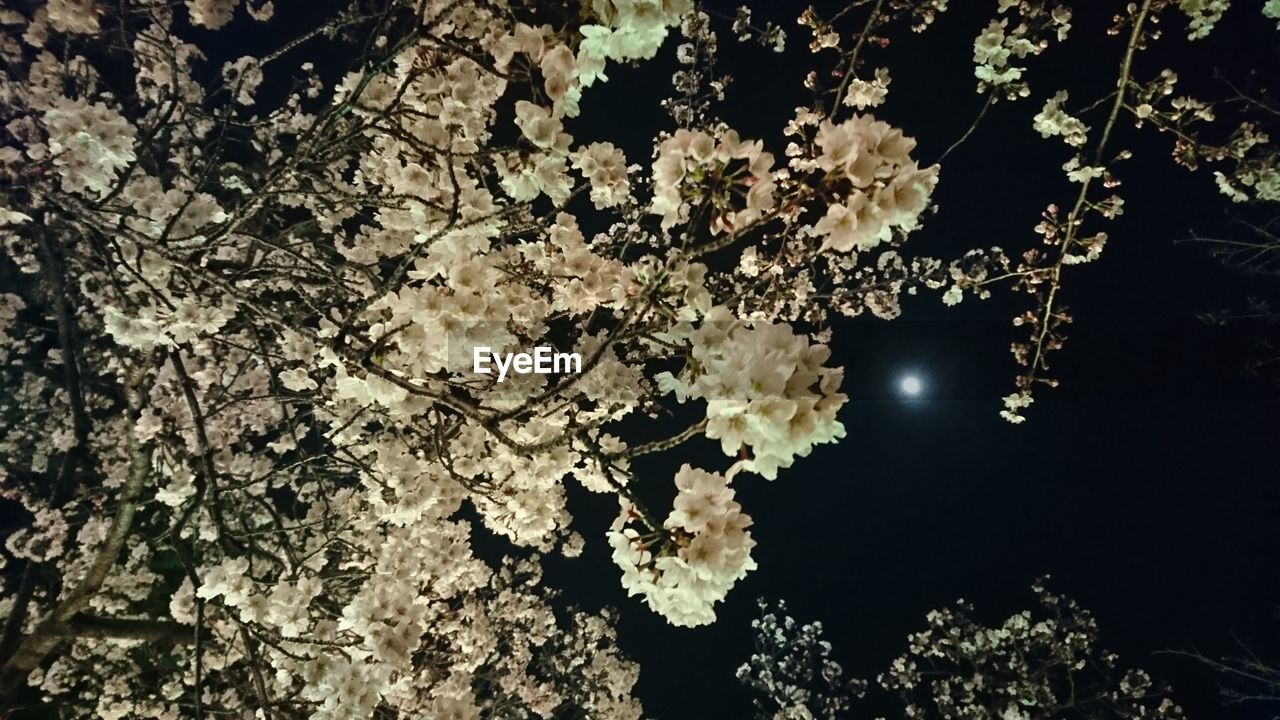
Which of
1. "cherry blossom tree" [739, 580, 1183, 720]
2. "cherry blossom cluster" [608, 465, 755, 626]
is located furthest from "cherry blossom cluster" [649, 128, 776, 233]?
"cherry blossom tree" [739, 580, 1183, 720]

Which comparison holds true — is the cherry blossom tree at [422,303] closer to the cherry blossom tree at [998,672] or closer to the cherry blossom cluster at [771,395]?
the cherry blossom cluster at [771,395]

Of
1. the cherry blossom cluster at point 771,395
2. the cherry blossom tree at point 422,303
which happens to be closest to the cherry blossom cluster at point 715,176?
the cherry blossom tree at point 422,303

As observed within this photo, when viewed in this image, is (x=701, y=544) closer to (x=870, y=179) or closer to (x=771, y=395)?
(x=771, y=395)

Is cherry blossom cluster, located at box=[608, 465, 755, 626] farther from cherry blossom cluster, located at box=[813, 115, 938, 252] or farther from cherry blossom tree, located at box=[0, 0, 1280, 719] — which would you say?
cherry blossom cluster, located at box=[813, 115, 938, 252]

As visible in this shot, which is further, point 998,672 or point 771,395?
point 998,672

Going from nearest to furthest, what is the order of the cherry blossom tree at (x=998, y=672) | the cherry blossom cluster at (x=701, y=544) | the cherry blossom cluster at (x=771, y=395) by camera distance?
the cherry blossom cluster at (x=771, y=395), the cherry blossom cluster at (x=701, y=544), the cherry blossom tree at (x=998, y=672)

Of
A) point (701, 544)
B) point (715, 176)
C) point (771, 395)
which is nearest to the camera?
point (771, 395)

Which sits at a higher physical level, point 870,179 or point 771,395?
point 870,179

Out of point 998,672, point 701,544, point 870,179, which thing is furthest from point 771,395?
point 998,672

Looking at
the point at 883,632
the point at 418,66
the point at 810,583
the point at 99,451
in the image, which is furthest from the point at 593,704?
the point at 418,66
